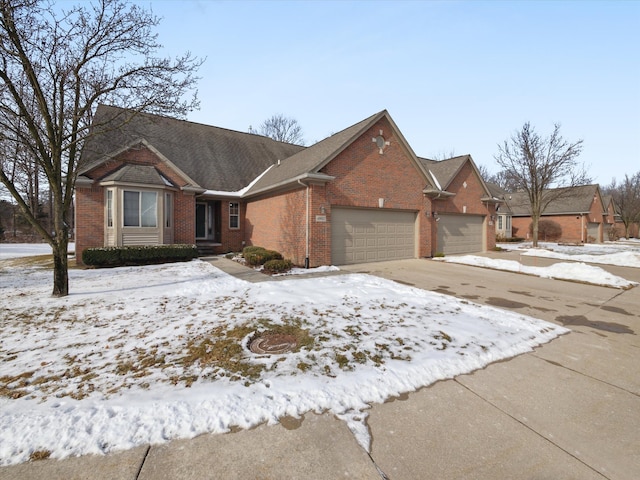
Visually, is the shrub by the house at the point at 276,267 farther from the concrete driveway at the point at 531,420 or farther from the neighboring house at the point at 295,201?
the concrete driveway at the point at 531,420

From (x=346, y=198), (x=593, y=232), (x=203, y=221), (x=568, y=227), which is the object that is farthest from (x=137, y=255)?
(x=593, y=232)

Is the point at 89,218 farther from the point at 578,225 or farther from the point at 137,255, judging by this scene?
the point at 578,225

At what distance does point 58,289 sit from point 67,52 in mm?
5909

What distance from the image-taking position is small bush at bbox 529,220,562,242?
31438 mm

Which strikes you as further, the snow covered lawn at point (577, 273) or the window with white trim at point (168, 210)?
the window with white trim at point (168, 210)

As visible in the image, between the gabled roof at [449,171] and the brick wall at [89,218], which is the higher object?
the gabled roof at [449,171]

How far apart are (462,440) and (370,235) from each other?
35.9ft

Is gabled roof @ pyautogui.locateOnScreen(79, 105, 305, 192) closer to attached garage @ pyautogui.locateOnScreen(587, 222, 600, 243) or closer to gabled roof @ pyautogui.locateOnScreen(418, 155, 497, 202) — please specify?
gabled roof @ pyautogui.locateOnScreen(418, 155, 497, 202)

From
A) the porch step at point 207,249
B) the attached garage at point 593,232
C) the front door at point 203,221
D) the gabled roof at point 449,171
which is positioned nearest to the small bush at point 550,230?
the attached garage at point 593,232

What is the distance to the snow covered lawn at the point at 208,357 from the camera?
101 inches

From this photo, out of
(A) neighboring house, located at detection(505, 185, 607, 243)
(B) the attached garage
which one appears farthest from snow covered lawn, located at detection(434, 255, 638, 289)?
(B) the attached garage

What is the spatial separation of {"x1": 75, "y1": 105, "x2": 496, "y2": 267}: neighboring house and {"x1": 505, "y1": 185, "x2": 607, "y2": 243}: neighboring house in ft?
71.2

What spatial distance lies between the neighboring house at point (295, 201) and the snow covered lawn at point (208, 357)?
5289 mm

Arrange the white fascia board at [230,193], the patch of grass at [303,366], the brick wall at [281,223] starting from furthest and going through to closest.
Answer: the white fascia board at [230,193], the brick wall at [281,223], the patch of grass at [303,366]
